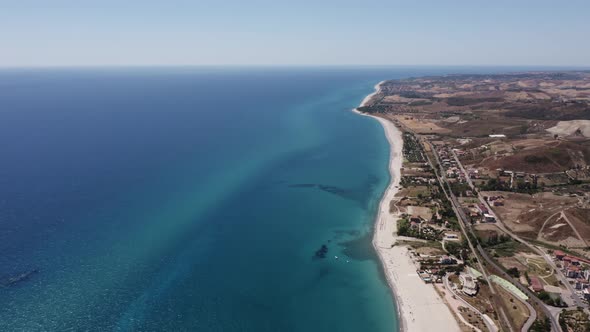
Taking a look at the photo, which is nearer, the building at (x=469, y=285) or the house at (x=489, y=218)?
the building at (x=469, y=285)

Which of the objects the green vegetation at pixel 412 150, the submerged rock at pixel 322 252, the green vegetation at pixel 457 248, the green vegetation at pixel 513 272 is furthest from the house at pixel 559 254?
the green vegetation at pixel 412 150

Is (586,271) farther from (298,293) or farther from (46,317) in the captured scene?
(46,317)

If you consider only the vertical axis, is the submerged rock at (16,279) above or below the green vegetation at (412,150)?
below

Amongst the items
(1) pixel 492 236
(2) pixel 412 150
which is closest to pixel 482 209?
(1) pixel 492 236

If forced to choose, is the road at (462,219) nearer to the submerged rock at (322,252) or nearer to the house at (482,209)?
the house at (482,209)

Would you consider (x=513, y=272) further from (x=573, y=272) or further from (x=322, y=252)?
(x=322, y=252)

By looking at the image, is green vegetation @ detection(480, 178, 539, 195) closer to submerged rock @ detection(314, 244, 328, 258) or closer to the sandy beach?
the sandy beach

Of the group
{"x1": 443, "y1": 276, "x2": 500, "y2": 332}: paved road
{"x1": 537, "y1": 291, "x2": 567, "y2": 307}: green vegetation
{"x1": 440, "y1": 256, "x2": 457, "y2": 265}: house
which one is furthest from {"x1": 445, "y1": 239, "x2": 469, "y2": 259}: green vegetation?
{"x1": 537, "y1": 291, "x2": 567, "y2": 307}: green vegetation
